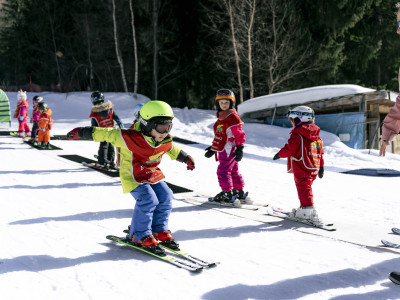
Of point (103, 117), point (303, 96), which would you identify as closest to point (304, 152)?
point (103, 117)

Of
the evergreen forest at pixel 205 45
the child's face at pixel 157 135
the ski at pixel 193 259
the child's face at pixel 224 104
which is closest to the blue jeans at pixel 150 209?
the ski at pixel 193 259

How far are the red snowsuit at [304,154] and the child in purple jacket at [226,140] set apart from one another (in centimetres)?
100

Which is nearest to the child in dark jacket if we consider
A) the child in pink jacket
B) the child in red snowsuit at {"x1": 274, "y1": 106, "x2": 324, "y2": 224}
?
the child in red snowsuit at {"x1": 274, "y1": 106, "x2": 324, "y2": 224}

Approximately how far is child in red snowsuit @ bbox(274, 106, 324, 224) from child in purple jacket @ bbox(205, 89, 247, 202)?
3.32 feet

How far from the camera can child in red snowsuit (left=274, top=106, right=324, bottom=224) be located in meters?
5.33

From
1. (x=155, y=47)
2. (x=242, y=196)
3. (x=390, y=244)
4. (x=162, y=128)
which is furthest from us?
(x=155, y=47)

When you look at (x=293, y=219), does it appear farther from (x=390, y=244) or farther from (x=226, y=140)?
(x=226, y=140)

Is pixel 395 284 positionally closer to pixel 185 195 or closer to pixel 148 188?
pixel 148 188

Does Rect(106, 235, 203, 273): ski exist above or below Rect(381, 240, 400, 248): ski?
above

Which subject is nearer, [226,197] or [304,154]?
[304,154]

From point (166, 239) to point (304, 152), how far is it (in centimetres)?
222

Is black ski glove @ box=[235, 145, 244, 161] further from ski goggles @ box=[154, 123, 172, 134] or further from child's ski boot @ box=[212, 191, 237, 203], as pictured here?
ski goggles @ box=[154, 123, 172, 134]

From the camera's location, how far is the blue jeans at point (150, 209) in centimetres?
410

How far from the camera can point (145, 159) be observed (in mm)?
4191
